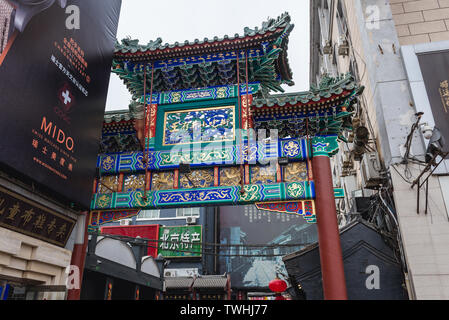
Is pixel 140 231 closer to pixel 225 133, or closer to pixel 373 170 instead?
pixel 225 133

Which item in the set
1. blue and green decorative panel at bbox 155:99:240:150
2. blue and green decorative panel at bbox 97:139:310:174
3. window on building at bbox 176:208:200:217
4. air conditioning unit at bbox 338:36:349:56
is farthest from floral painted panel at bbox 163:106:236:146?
window on building at bbox 176:208:200:217

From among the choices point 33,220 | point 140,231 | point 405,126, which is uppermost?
point 140,231

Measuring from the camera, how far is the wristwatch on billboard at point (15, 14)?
551 centimetres

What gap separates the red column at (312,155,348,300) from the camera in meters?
7.43

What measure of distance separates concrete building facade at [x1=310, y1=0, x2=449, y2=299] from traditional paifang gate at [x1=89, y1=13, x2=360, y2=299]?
1150mm

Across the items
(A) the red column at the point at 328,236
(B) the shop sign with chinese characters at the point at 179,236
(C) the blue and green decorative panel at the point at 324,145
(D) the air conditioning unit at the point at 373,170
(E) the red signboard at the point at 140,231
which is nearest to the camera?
(A) the red column at the point at 328,236

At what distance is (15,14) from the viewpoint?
18.9 ft

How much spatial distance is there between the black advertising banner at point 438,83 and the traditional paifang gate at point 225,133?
1.88 m

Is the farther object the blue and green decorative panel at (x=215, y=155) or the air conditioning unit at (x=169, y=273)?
the air conditioning unit at (x=169, y=273)

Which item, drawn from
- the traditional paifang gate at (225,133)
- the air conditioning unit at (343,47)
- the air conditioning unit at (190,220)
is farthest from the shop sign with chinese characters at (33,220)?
the air conditioning unit at (190,220)

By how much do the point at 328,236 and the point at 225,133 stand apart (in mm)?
3589

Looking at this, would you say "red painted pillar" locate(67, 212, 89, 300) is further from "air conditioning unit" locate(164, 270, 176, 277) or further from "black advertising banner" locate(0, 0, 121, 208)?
"air conditioning unit" locate(164, 270, 176, 277)

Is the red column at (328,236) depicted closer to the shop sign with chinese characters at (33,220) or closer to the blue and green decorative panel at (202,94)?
the blue and green decorative panel at (202,94)

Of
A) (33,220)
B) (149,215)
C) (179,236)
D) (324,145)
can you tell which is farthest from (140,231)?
(33,220)
